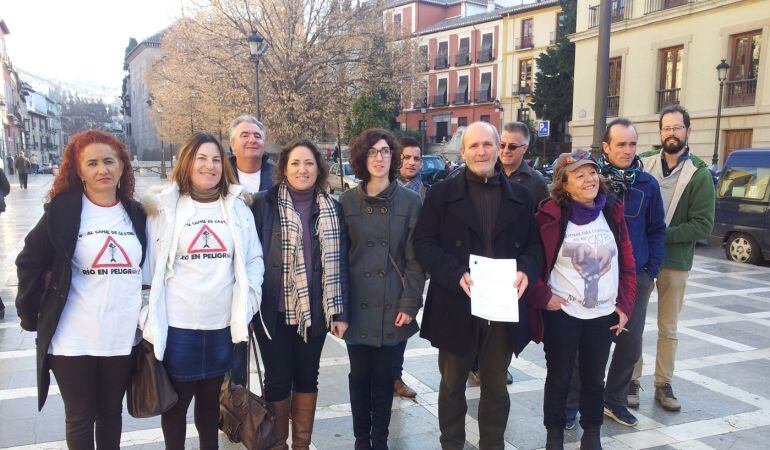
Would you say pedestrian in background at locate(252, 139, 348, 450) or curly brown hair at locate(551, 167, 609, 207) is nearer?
pedestrian in background at locate(252, 139, 348, 450)

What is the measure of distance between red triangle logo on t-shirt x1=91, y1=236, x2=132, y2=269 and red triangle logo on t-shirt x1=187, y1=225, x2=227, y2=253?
295mm

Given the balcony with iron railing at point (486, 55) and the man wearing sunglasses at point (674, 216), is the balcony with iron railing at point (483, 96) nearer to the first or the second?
the balcony with iron railing at point (486, 55)

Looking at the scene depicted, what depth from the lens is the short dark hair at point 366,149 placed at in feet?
10.2

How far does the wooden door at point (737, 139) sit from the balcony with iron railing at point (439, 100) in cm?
3155

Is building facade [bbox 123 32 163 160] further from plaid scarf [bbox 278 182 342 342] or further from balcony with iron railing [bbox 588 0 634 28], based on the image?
plaid scarf [bbox 278 182 342 342]

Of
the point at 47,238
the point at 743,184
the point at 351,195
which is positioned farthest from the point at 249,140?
the point at 743,184

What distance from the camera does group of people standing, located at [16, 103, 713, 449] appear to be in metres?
2.58

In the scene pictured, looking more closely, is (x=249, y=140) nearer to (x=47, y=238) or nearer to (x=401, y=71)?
(x=47, y=238)

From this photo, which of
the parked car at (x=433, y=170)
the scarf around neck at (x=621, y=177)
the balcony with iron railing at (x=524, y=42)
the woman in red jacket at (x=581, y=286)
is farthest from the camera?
the balcony with iron railing at (x=524, y=42)

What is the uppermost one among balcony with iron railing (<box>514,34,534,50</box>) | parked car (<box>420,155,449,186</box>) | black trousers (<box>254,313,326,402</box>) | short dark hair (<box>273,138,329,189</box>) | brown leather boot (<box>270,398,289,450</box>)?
balcony with iron railing (<box>514,34,534,50</box>)

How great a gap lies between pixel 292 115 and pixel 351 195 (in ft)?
56.7

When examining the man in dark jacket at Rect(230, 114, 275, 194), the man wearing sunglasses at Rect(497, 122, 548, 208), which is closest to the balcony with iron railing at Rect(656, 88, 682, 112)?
the man wearing sunglasses at Rect(497, 122, 548, 208)

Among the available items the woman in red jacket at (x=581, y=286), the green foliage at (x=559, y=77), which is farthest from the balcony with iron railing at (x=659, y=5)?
the woman in red jacket at (x=581, y=286)

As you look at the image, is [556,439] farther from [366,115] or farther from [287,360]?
[366,115]
